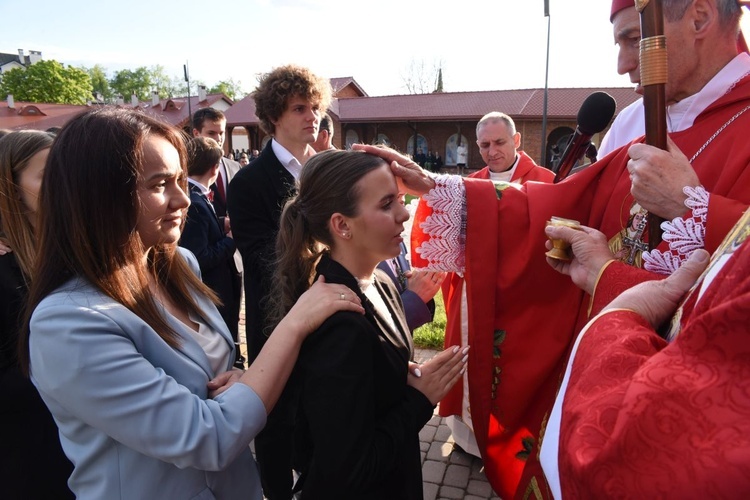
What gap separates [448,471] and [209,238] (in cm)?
244

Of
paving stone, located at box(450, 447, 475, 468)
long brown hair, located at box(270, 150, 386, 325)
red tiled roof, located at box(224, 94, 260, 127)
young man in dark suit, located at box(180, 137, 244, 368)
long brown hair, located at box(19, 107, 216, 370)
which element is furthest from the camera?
red tiled roof, located at box(224, 94, 260, 127)

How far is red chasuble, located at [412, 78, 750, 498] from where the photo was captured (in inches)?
75.5

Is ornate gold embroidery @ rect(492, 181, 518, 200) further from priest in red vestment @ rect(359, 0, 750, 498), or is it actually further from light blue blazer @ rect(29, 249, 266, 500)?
light blue blazer @ rect(29, 249, 266, 500)

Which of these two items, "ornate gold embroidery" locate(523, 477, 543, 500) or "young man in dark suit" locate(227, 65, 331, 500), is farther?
"young man in dark suit" locate(227, 65, 331, 500)

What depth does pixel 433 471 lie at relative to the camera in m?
3.32

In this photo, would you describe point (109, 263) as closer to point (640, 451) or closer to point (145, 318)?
point (145, 318)

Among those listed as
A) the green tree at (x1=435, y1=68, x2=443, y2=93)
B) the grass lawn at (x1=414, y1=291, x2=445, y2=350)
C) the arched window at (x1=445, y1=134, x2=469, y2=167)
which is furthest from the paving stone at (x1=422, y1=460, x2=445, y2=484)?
the green tree at (x1=435, y1=68, x2=443, y2=93)

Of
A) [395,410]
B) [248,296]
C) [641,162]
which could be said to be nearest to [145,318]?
[395,410]

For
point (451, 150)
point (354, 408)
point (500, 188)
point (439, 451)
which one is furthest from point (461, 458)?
point (451, 150)

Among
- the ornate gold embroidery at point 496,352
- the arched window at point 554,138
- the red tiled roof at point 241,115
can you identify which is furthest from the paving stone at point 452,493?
the red tiled roof at point 241,115

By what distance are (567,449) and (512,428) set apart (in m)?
1.20

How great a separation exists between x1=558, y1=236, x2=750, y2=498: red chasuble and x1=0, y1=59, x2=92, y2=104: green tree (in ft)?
201

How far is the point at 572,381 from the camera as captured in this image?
1031 mm

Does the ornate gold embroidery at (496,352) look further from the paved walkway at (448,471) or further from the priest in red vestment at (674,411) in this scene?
the paved walkway at (448,471)
